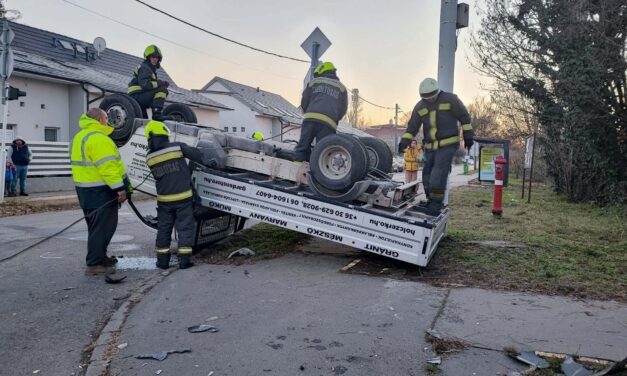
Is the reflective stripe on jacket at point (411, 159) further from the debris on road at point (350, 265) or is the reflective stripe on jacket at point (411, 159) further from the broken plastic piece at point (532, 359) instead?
the broken plastic piece at point (532, 359)

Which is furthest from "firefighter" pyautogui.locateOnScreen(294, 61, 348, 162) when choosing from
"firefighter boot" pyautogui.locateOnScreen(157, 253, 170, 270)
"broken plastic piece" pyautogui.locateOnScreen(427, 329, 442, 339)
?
"broken plastic piece" pyautogui.locateOnScreen(427, 329, 442, 339)

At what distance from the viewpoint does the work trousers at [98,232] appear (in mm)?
Answer: 6320

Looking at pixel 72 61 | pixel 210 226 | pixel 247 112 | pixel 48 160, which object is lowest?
pixel 210 226

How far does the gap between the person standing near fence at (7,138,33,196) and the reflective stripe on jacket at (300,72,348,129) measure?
1042 centimetres

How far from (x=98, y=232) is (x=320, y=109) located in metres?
3.10

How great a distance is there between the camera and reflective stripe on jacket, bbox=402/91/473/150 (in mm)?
7047

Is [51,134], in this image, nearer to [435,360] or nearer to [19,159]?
[19,159]

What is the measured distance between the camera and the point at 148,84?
7797mm

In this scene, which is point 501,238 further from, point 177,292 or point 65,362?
point 65,362

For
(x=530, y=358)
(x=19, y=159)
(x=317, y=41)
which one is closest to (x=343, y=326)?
(x=530, y=358)

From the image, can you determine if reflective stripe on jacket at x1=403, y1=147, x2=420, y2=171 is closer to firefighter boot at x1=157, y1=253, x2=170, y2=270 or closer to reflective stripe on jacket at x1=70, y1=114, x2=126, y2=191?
firefighter boot at x1=157, y1=253, x2=170, y2=270

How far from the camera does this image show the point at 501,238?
26.1 feet

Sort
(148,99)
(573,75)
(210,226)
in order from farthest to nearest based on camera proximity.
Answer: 1. (573,75)
2. (148,99)
3. (210,226)

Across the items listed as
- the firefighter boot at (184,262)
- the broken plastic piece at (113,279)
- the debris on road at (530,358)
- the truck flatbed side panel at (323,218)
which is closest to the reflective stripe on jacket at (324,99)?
the truck flatbed side panel at (323,218)
